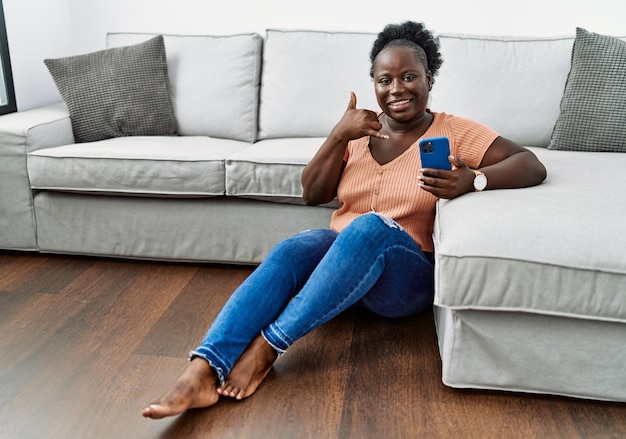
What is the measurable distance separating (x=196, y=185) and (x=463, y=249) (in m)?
1.18

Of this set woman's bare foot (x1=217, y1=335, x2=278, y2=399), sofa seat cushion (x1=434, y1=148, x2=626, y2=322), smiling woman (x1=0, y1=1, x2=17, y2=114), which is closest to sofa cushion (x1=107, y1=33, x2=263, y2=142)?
smiling woman (x1=0, y1=1, x2=17, y2=114)

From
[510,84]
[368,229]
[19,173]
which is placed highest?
[510,84]

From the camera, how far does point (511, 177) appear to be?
1.80 metres

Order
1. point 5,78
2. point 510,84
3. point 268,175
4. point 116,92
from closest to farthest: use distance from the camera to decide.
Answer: point 268,175 → point 510,84 → point 116,92 → point 5,78

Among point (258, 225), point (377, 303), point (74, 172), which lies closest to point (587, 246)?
point (377, 303)

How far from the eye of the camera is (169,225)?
2.51 meters

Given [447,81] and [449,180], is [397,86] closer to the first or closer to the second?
[449,180]

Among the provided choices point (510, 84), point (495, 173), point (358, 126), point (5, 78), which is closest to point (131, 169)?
point (358, 126)

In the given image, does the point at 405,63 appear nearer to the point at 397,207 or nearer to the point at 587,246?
the point at 397,207

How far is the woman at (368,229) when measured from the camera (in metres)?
1.66

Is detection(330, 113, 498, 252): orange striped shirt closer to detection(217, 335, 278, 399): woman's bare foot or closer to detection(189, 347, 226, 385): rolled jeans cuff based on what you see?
detection(217, 335, 278, 399): woman's bare foot

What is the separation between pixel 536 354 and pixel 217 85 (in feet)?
6.09

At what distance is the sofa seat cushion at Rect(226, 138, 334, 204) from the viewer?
2.38 meters

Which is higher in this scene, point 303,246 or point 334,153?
point 334,153
